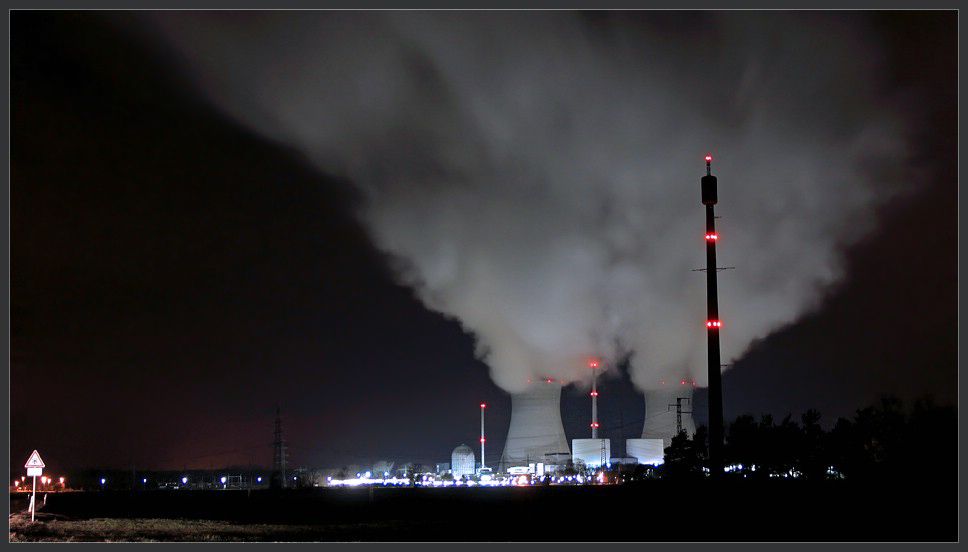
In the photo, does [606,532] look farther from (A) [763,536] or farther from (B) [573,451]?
(B) [573,451]

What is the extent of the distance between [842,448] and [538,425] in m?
26.6

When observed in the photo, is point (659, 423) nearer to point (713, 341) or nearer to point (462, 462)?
point (462, 462)

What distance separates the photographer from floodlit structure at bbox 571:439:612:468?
8156 centimetres

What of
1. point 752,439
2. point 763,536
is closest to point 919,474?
point 763,536

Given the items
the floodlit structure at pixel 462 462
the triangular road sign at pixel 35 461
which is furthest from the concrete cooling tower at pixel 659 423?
the triangular road sign at pixel 35 461

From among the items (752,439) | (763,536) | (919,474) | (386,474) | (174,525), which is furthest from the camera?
(386,474)

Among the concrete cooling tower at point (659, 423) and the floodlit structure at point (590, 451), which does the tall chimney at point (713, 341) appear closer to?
the concrete cooling tower at point (659, 423)

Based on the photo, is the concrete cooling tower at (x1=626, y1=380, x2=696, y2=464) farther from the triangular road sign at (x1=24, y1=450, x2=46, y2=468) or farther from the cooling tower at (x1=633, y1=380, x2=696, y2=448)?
the triangular road sign at (x1=24, y1=450, x2=46, y2=468)

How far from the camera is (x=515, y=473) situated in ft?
268

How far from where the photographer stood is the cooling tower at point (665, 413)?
218ft

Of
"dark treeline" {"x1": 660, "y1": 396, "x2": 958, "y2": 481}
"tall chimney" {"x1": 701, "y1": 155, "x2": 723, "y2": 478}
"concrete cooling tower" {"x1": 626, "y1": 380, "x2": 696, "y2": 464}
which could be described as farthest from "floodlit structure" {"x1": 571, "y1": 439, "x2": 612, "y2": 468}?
"tall chimney" {"x1": 701, "y1": 155, "x2": 723, "y2": 478}

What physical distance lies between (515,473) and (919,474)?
179ft

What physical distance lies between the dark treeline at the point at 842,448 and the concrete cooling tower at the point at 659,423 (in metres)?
2.68

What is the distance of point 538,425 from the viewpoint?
233 feet
